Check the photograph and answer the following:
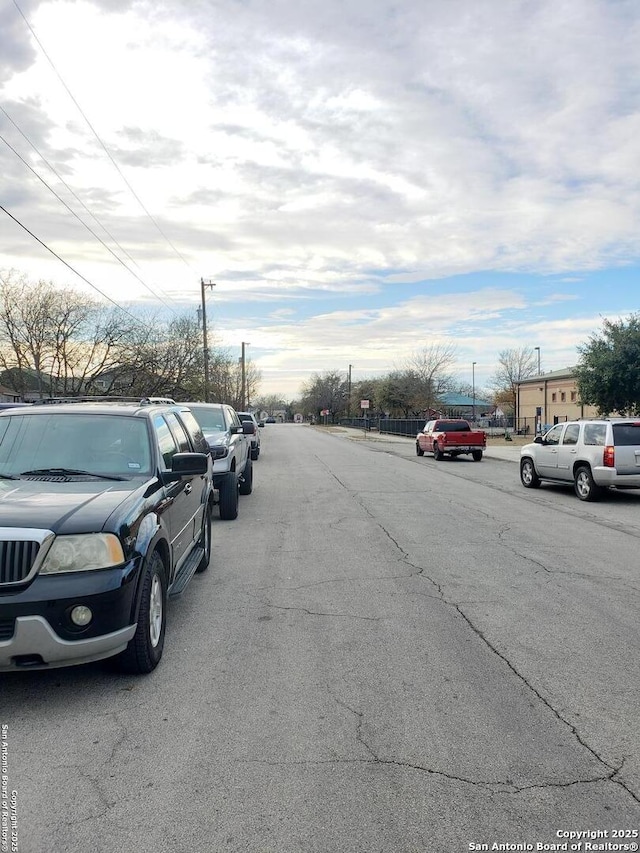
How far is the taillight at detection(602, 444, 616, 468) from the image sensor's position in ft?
44.6

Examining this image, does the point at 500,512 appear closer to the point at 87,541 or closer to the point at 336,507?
the point at 336,507

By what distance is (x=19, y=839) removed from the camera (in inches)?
113

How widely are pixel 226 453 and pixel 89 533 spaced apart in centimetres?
694

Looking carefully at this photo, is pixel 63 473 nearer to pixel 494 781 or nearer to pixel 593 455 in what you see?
pixel 494 781

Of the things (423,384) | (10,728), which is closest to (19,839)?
(10,728)

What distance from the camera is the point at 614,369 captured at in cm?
2778

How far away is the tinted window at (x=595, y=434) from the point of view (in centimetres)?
1389

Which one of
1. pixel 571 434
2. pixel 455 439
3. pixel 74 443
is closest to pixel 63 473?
pixel 74 443

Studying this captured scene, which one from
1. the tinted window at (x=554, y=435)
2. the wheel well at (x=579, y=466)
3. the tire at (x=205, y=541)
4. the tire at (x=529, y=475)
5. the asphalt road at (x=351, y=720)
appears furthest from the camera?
the tire at (x=529, y=475)

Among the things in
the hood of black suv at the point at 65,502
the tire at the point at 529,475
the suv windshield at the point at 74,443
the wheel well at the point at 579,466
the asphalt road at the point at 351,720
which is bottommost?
the asphalt road at the point at 351,720

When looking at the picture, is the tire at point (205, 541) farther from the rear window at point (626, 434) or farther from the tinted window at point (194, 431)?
the rear window at point (626, 434)

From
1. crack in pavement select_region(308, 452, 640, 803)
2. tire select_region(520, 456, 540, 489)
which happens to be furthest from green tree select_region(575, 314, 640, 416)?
crack in pavement select_region(308, 452, 640, 803)

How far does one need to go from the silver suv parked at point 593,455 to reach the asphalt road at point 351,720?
252 inches

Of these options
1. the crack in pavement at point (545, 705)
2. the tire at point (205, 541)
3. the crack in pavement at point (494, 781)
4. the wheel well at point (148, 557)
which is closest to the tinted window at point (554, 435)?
the crack in pavement at point (545, 705)
